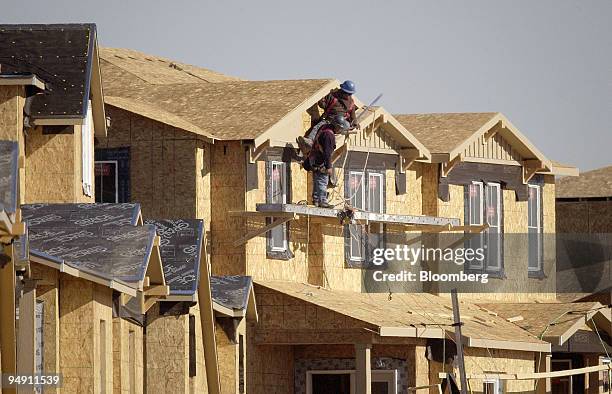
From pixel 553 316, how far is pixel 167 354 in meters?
16.7

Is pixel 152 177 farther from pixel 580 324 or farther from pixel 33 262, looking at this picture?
pixel 33 262

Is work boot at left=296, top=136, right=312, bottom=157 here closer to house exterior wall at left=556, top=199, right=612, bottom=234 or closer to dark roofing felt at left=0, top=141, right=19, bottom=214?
house exterior wall at left=556, top=199, right=612, bottom=234

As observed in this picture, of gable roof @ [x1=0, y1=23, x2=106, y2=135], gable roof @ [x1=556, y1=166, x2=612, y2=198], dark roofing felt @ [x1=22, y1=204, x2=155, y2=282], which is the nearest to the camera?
dark roofing felt @ [x1=22, y1=204, x2=155, y2=282]

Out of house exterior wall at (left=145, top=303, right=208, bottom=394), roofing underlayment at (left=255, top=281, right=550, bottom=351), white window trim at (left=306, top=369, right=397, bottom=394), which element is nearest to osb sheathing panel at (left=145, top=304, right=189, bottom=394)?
house exterior wall at (left=145, top=303, right=208, bottom=394)

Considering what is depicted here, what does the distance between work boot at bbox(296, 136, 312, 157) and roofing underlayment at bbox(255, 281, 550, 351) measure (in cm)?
297

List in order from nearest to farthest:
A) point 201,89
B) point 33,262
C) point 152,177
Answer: point 33,262 → point 152,177 → point 201,89

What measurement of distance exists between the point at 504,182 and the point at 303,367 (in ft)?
30.5

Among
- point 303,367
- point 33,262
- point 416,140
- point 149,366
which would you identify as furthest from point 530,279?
point 33,262

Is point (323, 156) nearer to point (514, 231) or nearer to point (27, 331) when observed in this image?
point (514, 231)

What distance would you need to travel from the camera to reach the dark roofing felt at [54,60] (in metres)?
27.8

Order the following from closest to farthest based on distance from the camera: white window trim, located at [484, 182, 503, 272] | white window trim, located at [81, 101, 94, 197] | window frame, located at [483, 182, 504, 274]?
white window trim, located at [81, 101, 94, 197] → window frame, located at [483, 182, 504, 274] → white window trim, located at [484, 182, 503, 272]

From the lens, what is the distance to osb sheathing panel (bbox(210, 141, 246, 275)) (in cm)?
3756

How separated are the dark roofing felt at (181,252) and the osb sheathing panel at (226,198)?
29.1ft

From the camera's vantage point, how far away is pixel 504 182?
149ft
